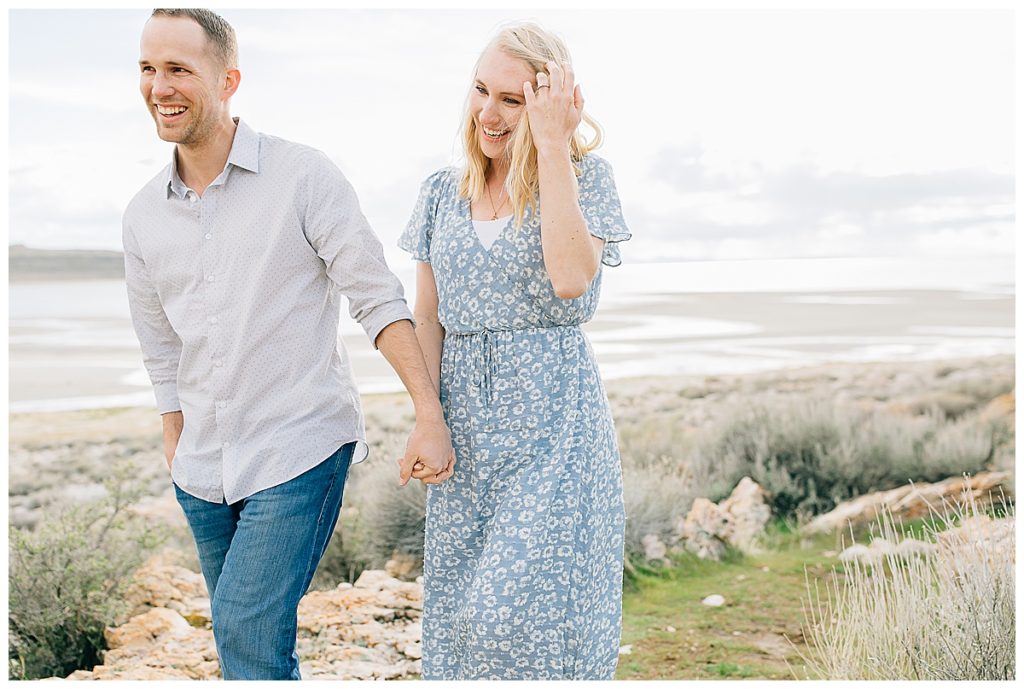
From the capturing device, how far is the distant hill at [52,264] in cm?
746

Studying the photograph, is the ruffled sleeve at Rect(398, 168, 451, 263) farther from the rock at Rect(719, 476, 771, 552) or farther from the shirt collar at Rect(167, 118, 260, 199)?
the rock at Rect(719, 476, 771, 552)

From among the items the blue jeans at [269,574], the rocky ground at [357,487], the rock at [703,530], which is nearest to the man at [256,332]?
the blue jeans at [269,574]

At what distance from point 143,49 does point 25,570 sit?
8.24ft

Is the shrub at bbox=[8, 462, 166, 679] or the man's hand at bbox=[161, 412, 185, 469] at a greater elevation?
the man's hand at bbox=[161, 412, 185, 469]

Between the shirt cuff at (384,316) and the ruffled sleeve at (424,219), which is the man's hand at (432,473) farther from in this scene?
the ruffled sleeve at (424,219)

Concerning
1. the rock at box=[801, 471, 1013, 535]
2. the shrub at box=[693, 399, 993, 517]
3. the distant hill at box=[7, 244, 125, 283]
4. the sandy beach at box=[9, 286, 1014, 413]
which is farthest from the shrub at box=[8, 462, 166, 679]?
the sandy beach at box=[9, 286, 1014, 413]

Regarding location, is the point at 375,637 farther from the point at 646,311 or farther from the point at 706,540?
the point at 646,311

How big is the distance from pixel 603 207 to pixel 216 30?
1.00 meters

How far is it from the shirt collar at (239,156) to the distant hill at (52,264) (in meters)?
5.27

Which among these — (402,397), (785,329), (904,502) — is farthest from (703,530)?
(785,329)

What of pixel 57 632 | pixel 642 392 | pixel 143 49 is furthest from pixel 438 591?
pixel 642 392

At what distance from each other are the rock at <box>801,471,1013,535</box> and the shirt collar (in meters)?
3.83

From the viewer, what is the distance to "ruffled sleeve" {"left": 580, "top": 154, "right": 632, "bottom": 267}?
2.54 metres

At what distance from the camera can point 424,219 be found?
2750 millimetres
